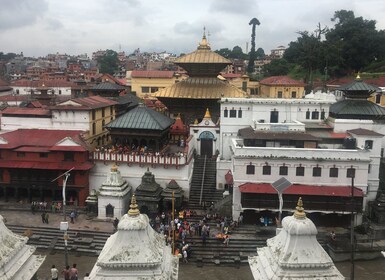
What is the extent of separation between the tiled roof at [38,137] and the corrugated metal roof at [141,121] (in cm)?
294

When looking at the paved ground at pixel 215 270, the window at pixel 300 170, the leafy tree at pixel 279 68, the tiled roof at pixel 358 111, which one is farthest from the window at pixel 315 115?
the leafy tree at pixel 279 68

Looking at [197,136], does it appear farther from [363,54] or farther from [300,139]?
[363,54]

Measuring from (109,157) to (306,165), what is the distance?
45.9 feet

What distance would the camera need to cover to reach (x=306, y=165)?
88.0 ft

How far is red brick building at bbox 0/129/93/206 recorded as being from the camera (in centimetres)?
2984

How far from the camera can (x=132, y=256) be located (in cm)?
1016

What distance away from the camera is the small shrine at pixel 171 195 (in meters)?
28.7

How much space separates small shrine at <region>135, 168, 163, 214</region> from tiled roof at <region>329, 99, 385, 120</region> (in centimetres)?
1603

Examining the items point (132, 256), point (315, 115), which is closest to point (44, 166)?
point (132, 256)

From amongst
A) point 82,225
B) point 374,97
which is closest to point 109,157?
point 82,225

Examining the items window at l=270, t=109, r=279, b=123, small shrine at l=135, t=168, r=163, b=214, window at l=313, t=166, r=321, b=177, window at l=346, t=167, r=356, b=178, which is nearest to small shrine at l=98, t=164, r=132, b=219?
small shrine at l=135, t=168, r=163, b=214

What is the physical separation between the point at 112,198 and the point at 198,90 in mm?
15548

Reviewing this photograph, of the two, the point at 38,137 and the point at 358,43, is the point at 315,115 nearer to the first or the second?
the point at 38,137

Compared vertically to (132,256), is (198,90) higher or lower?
higher
